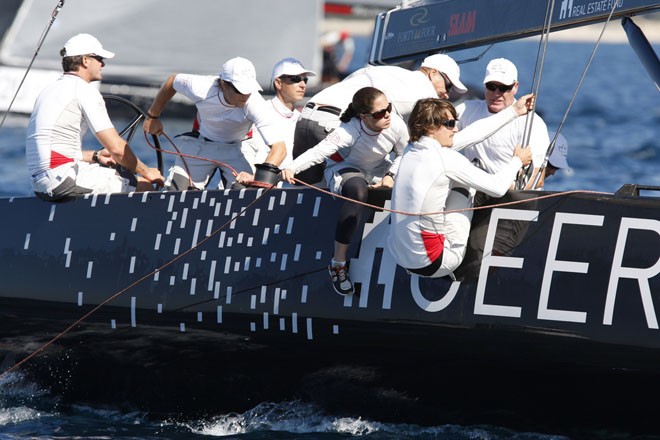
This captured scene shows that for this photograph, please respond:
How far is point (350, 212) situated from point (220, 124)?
1784mm

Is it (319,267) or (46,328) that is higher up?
(319,267)

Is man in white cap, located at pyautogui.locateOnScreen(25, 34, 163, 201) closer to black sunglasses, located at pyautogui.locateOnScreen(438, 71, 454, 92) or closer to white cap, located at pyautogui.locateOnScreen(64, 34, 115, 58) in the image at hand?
white cap, located at pyautogui.locateOnScreen(64, 34, 115, 58)

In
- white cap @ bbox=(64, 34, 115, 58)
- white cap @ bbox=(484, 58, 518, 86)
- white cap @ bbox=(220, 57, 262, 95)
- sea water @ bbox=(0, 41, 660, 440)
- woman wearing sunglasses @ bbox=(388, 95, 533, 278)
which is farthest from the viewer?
white cap @ bbox=(220, 57, 262, 95)

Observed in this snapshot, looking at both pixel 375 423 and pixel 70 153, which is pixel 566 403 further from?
pixel 70 153

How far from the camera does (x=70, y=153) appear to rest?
655 cm

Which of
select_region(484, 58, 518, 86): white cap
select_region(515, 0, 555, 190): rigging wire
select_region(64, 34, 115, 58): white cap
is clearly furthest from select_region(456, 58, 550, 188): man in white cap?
select_region(64, 34, 115, 58): white cap

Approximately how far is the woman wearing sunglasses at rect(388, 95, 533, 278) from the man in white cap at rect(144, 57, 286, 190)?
4.18 feet

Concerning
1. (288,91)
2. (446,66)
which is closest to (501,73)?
(446,66)

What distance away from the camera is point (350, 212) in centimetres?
551

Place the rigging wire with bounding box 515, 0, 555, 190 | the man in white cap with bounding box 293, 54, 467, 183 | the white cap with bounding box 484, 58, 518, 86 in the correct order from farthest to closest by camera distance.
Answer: the man in white cap with bounding box 293, 54, 467, 183, the white cap with bounding box 484, 58, 518, 86, the rigging wire with bounding box 515, 0, 555, 190

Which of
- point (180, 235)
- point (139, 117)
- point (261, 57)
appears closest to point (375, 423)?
point (180, 235)

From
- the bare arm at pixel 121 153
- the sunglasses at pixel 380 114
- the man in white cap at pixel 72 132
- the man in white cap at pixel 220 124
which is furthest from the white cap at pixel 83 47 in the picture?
the sunglasses at pixel 380 114

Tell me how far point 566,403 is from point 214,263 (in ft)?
6.11

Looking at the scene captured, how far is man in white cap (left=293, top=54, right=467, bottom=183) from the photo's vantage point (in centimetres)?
633
